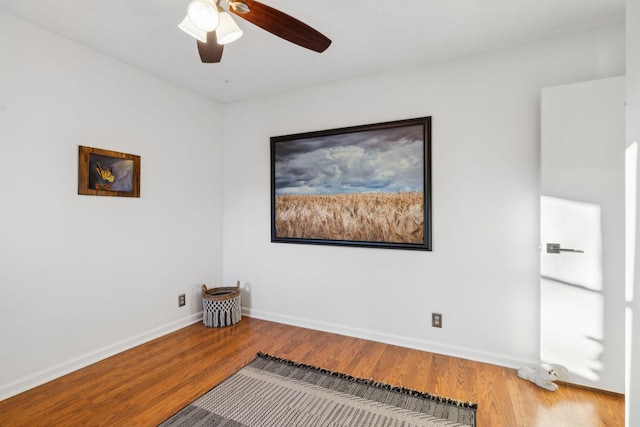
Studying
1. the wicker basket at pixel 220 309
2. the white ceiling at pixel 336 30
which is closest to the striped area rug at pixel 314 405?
the wicker basket at pixel 220 309

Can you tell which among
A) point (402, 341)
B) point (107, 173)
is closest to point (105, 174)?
point (107, 173)

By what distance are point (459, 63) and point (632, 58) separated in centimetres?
149

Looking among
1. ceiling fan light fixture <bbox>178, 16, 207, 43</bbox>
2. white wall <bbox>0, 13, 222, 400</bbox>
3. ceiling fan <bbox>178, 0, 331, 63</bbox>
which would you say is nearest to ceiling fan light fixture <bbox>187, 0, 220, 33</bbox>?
ceiling fan <bbox>178, 0, 331, 63</bbox>

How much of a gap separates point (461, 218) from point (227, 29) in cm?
218

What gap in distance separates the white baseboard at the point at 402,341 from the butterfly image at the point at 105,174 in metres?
1.96

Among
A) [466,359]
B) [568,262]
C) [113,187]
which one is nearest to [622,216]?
[568,262]

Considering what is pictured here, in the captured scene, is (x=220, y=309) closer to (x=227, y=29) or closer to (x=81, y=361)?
(x=81, y=361)

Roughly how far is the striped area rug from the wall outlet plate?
0.75m

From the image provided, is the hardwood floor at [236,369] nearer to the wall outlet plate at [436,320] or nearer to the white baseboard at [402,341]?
the white baseboard at [402,341]

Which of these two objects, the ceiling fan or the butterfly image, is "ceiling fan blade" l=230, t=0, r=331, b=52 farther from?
the butterfly image

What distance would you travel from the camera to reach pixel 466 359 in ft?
8.52

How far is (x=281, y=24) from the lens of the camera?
1.53 m

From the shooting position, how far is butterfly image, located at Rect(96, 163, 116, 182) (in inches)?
102

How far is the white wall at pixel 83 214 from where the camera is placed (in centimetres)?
211
